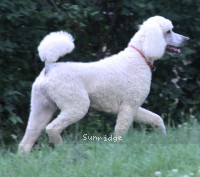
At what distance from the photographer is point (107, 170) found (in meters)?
5.60

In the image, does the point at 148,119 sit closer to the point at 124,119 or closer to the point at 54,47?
the point at 124,119

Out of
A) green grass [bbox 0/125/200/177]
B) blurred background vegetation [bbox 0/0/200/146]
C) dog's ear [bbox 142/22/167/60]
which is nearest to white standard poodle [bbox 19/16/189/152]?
dog's ear [bbox 142/22/167/60]

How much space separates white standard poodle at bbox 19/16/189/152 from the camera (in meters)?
7.05

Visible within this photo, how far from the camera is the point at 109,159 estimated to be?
5852 millimetres

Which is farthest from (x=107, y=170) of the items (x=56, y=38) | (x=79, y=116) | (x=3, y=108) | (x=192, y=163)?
(x=3, y=108)

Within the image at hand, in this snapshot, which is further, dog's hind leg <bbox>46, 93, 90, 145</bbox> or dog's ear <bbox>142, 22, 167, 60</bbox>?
dog's ear <bbox>142, 22, 167, 60</bbox>

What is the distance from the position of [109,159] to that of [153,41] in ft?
6.58

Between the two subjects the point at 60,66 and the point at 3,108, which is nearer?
the point at 60,66

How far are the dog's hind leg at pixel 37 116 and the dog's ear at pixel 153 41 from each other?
1207 millimetres

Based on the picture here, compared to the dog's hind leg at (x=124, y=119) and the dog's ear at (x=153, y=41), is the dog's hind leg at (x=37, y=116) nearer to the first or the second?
the dog's hind leg at (x=124, y=119)

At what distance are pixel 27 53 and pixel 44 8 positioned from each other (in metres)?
0.75

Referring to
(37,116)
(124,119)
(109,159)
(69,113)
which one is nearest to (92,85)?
(69,113)

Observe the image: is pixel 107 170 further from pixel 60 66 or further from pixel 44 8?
pixel 44 8

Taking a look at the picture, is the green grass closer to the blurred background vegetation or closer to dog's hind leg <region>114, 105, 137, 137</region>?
dog's hind leg <region>114, 105, 137, 137</region>
